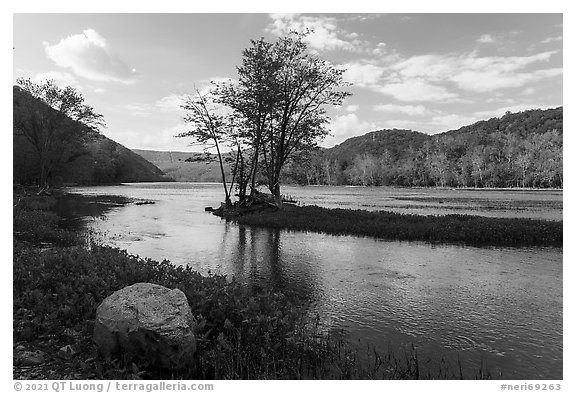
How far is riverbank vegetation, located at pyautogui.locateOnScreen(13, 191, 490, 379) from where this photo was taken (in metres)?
6.41

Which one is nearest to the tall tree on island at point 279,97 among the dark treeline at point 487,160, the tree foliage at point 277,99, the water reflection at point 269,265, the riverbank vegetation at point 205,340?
the tree foliage at point 277,99

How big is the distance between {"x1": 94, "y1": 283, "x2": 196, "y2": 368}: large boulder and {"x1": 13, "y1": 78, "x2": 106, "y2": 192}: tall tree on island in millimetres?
58042

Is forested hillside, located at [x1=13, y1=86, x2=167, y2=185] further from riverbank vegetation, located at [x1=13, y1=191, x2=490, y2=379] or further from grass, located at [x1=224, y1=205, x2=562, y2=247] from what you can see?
riverbank vegetation, located at [x1=13, y1=191, x2=490, y2=379]

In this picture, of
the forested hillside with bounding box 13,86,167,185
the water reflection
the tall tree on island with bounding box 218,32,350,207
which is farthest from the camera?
the forested hillside with bounding box 13,86,167,185

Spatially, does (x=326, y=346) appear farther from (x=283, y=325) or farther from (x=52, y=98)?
(x=52, y=98)

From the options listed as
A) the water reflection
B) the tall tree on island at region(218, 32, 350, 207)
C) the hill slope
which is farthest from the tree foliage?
the hill slope

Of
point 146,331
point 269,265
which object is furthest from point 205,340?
point 269,265

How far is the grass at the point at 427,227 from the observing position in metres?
23.4

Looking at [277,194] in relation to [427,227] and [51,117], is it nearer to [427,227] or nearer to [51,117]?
[427,227]

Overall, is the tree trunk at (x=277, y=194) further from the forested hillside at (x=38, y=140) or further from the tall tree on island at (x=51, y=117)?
the tall tree on island at (x=51, y=117)

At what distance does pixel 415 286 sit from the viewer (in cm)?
1307

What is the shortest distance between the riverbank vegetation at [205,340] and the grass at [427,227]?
53.3ft
